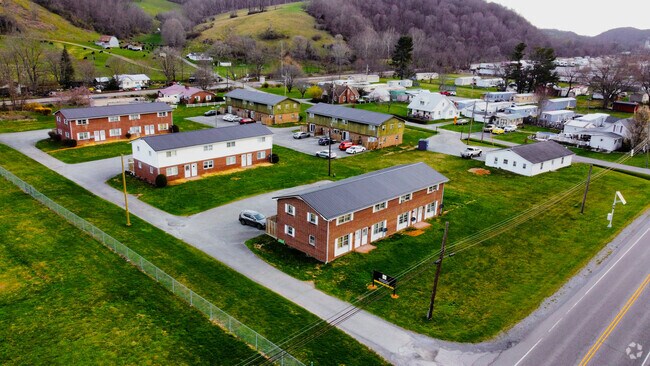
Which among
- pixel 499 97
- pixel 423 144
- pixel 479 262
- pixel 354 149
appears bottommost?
pixel 479 262

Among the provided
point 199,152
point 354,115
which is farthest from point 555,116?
point 199,152

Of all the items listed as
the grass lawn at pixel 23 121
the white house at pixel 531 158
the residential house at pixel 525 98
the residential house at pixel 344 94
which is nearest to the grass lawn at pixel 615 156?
the white house at pixel 531 158

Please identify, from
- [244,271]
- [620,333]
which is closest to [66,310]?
[244,271]

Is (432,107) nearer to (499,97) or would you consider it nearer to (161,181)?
(499,97)

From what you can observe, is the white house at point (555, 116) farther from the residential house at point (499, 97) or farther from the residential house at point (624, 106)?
the residential house at point (624, 106)

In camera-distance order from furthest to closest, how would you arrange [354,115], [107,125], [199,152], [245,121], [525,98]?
[525,98], [245,121], [354,115], [107,125], [199,152]

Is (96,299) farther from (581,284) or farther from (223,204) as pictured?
(581,284)

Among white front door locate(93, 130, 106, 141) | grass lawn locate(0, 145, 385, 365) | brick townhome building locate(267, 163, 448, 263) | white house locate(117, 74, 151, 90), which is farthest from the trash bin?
white house locate(117, 74, 151, 90)

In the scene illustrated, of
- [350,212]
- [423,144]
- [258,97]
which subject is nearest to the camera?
[350,212]
